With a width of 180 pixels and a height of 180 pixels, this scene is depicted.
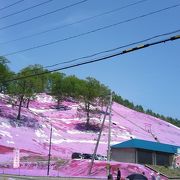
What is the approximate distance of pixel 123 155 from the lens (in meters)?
79.6

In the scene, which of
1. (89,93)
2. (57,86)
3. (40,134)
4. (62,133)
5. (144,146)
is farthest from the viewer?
(57,86)

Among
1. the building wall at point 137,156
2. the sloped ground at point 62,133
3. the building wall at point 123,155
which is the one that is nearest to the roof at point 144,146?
the building wall at point 123,155

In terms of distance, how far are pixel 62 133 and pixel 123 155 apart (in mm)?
22815

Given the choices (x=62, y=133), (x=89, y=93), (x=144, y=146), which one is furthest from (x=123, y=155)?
(x=89, y=93)

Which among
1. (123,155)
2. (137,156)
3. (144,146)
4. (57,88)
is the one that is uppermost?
(57,88)

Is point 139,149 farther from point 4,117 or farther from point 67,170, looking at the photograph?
point 4,117

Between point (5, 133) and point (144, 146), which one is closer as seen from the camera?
point (144, 146)

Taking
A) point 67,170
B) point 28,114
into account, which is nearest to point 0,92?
point 28,114

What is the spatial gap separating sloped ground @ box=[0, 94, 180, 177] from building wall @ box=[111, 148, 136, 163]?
25.7ft

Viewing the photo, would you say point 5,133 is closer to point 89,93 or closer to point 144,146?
point 144,146

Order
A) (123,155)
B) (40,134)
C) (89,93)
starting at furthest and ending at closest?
1. (89,93)
2. (40,134)
3. (123,155)

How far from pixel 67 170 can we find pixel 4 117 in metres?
35.0

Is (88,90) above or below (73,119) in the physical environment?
above

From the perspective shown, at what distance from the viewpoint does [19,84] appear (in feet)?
332
